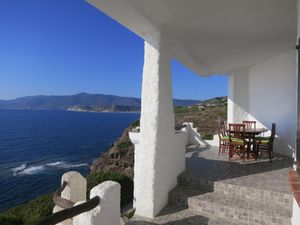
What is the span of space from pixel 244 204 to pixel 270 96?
17.0 ft

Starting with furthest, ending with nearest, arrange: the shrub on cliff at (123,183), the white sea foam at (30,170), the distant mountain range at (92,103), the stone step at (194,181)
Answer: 1. the distant mountain range at (92,103)
2. the white sea foam at (30,170)
3. the shrub on cliff at (123,183)
4. the stone step at (194,181)

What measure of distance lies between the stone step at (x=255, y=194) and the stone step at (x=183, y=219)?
0.61 meters

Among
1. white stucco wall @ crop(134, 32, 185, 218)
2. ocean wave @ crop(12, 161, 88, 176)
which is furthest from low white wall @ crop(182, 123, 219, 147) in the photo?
ocean wave @ crop(12, 161, 88, 176)

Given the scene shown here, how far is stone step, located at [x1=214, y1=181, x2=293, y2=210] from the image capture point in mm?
3950

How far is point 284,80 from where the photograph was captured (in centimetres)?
763

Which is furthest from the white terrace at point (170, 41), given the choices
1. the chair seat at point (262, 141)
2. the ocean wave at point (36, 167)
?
the ocean wave at point (36, 167)

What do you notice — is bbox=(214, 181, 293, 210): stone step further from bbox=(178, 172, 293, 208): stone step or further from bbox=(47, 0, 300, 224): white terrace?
bbox=(47, 0, 300, 224): white terrace

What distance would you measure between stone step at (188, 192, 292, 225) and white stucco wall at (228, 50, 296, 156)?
4260 mm

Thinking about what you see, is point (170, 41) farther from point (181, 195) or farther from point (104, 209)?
point (104, 209)

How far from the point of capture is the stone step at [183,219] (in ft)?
12.5

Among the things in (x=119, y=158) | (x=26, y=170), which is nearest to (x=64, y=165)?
(x=26, y=170)

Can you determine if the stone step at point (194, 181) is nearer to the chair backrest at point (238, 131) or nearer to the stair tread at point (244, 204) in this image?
the stair tread at point (244, 204)

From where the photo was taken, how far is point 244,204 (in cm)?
404

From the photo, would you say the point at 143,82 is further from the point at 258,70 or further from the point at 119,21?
the point at 258,70
